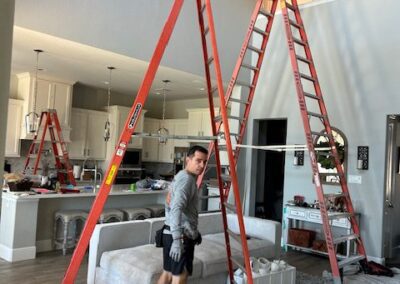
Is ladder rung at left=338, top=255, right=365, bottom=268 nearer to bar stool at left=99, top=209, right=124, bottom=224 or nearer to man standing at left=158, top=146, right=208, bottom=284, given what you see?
man standing at left=158, top=146, right=208, bottom=284

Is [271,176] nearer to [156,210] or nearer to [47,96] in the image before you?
[156,210]

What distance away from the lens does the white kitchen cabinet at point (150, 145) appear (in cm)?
932

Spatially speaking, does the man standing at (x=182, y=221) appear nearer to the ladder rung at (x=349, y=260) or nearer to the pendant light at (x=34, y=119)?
the ladder rung at (x=349, y=260)

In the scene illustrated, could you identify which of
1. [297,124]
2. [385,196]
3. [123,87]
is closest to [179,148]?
[123,87]

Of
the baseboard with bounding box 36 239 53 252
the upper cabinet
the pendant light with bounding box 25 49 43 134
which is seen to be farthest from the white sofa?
the upper cabinet

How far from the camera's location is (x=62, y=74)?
6844 millimetres

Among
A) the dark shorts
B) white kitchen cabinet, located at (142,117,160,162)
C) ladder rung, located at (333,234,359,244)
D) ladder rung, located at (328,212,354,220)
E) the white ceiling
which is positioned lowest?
ladder rung, located at (333,234,359,244)

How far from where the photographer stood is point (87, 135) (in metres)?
8.02

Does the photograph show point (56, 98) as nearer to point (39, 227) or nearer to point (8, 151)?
point (8, 151)

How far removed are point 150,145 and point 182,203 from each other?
692 cm

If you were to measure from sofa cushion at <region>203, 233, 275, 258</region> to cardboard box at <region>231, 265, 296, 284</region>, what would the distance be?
55cm

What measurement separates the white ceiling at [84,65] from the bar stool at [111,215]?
211cm

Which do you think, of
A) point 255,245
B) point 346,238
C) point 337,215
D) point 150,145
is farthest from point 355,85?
point 150,145

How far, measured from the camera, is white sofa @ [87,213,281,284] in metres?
3.11
